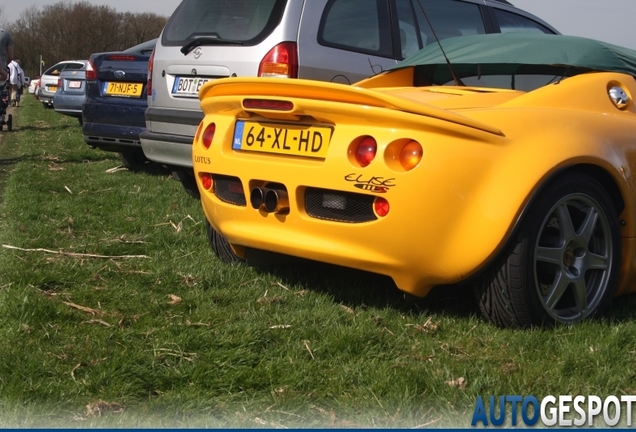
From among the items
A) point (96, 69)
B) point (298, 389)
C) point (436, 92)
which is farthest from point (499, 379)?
point (96, 69)

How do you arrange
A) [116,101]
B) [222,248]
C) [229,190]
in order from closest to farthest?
[229,190] → [222,248] → [116,101]

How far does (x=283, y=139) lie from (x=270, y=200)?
27 centimetres

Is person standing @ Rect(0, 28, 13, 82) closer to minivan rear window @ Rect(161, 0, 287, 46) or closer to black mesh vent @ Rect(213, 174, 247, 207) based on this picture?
minivan rear window @ Rect(161, 0, 287, 46)

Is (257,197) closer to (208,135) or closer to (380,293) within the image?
(208,135)

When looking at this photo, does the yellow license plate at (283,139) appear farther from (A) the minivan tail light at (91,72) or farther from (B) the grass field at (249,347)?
(A) the minivan tail light at (91,72)

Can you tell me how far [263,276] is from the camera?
4.52 m

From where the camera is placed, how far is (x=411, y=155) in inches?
134

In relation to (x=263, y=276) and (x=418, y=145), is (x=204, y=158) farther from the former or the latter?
(x=418, y=145)

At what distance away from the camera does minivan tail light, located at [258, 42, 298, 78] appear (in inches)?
224

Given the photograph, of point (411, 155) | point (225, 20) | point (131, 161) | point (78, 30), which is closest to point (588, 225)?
point (411, 155)

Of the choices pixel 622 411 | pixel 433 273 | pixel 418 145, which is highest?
pixel 418 145

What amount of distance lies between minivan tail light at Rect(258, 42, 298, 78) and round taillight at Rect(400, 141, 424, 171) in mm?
2417

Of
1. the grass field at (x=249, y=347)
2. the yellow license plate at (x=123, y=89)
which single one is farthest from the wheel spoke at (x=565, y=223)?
the yellow license plate at (x=123, y=89)

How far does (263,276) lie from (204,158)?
745 mm
